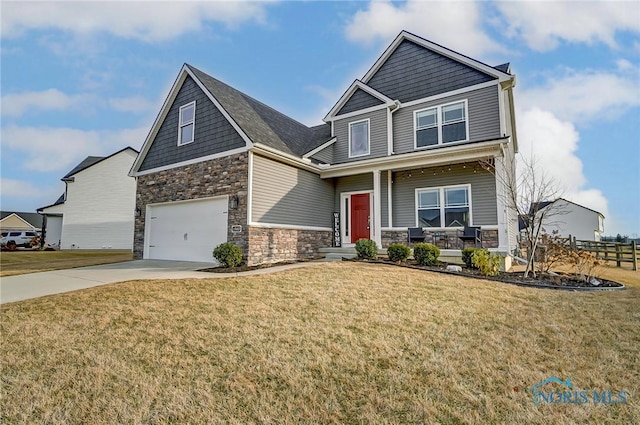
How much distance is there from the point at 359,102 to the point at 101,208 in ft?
67.9

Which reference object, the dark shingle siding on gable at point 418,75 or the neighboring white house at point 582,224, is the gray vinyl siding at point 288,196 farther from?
the neighboring white house at point 582,224

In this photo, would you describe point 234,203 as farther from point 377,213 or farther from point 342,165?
point 377,213

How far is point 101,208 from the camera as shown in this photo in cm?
2378

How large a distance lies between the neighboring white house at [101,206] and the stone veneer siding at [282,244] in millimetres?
16932

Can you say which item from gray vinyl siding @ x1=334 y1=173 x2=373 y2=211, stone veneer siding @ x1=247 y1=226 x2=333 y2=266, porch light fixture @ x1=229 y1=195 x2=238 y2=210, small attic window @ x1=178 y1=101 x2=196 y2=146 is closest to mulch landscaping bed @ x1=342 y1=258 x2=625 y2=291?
stone veneer siding @ x1=247 y1=226 x2=333 y2=266

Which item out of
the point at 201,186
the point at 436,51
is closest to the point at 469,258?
the point at 436,51

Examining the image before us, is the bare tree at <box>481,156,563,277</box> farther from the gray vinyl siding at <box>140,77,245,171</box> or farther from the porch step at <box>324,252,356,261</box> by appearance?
the gray vinyl siding at <box>140,77,245,171</box>

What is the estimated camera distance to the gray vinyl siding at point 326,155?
43.3 feet

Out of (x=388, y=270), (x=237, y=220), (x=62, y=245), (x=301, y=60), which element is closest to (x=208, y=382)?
(x=388, y=270)

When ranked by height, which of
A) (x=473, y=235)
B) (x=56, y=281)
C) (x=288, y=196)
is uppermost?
(x=288, y=196)

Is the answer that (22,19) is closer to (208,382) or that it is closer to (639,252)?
(208,382)

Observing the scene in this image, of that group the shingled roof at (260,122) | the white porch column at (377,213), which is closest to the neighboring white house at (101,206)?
the shingled roof at (260,122)

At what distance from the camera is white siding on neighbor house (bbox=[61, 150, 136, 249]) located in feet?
77.0

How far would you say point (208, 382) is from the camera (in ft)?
10.4
